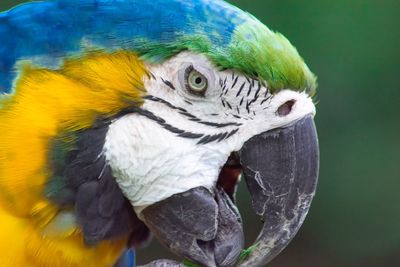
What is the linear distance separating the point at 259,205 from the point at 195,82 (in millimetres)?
262

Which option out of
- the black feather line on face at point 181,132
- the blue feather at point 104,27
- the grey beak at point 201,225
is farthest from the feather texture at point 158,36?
the grey beak at point 201,225

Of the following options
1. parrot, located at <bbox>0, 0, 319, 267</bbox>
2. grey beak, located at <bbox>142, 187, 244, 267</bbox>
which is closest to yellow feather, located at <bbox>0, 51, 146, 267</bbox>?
parrot, located at <bbox>0, 0, 319, 267</bbox>

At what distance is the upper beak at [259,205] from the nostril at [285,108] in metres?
0.03

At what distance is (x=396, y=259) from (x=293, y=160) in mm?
2549

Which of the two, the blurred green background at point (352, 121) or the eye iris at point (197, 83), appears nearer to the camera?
the eye iris at point (197, 83)

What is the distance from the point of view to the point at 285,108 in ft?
4.86

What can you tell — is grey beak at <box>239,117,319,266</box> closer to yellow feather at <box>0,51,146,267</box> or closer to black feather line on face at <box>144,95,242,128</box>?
black feather line on face at <box>144,95,242,128</box>

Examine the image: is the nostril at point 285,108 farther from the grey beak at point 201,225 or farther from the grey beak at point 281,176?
the grey beak at point 201,225

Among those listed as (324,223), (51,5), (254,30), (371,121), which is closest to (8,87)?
(51,5)

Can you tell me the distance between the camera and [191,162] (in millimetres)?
1475

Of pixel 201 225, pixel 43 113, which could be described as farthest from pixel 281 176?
pixel 43 113

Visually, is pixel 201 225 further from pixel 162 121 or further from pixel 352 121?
pixel 352 121

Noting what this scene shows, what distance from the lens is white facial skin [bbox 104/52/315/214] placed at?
1.47 meters

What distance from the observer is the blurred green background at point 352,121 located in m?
3.25
